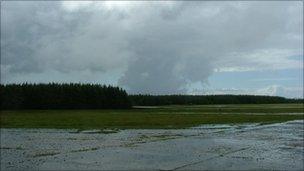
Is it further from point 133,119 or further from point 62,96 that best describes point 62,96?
point 133,119

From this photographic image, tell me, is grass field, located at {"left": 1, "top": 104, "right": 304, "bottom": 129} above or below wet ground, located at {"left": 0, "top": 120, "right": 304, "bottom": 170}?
above

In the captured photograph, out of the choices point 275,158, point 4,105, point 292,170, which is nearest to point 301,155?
point 275,158

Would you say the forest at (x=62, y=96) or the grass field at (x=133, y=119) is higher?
the forest at (x=62, y=96)

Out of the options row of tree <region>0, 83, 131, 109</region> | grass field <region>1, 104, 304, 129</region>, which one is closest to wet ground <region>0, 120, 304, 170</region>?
grass field <region>1, 104, 304, 129</region>

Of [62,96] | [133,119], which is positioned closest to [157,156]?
[133,119]

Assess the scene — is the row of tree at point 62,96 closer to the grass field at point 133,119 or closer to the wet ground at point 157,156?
the grass field at point 133,119

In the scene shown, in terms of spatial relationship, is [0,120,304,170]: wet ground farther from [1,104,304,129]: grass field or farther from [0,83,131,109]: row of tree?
[0,83,131,109]: row of tree

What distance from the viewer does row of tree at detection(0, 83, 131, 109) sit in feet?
418

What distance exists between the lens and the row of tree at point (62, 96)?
418 feet

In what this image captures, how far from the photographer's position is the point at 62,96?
13425cm

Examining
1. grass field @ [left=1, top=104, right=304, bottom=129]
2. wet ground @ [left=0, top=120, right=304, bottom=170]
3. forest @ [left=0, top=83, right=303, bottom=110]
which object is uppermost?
forest @ [left=0, top=83, right=303, bottom=110]

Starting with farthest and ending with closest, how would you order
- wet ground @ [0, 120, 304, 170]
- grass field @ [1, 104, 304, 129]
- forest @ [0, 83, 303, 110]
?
forest @ [0, 83, 303, 110] < grass field @ [1, 104, 304, 129] < wet ground @ [0, 120, 304, 170]

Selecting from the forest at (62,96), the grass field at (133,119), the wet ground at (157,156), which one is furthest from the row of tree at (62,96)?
the wet ground at (157,156)

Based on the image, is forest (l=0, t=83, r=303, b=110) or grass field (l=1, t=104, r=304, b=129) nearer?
grass field (l=1, t=104, r=304, b=129)
